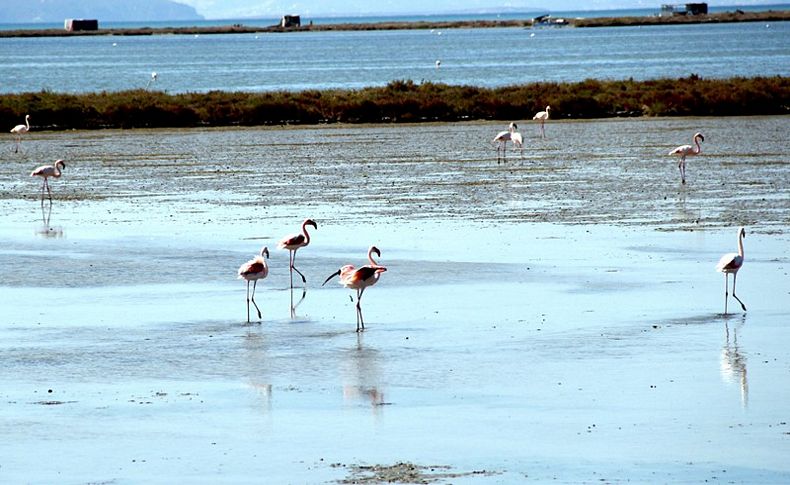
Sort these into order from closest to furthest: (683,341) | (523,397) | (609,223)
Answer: (523,397), (683,341), (609,223)

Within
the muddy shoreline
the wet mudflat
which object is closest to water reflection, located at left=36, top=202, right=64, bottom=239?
the wet mudflat

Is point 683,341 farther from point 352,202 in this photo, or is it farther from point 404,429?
point 352,202

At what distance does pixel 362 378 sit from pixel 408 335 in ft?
7.20

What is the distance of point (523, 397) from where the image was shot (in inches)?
507

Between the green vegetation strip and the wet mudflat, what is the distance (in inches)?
816

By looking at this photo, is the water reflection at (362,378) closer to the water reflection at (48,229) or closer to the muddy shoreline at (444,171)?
the muddy shoreline at (444,171)

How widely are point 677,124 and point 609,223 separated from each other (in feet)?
83.4

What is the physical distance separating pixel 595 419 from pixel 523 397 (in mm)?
1054

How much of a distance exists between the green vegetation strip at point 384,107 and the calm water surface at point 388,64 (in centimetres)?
3017

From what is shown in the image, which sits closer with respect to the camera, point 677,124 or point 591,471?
point 591,471

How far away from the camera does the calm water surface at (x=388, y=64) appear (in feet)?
317

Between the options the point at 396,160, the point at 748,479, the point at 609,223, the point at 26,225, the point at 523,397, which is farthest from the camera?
the point at 396,160

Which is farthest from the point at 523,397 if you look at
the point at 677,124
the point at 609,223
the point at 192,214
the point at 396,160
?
the point at 677,124

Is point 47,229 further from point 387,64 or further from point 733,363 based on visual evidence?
point 387,64
